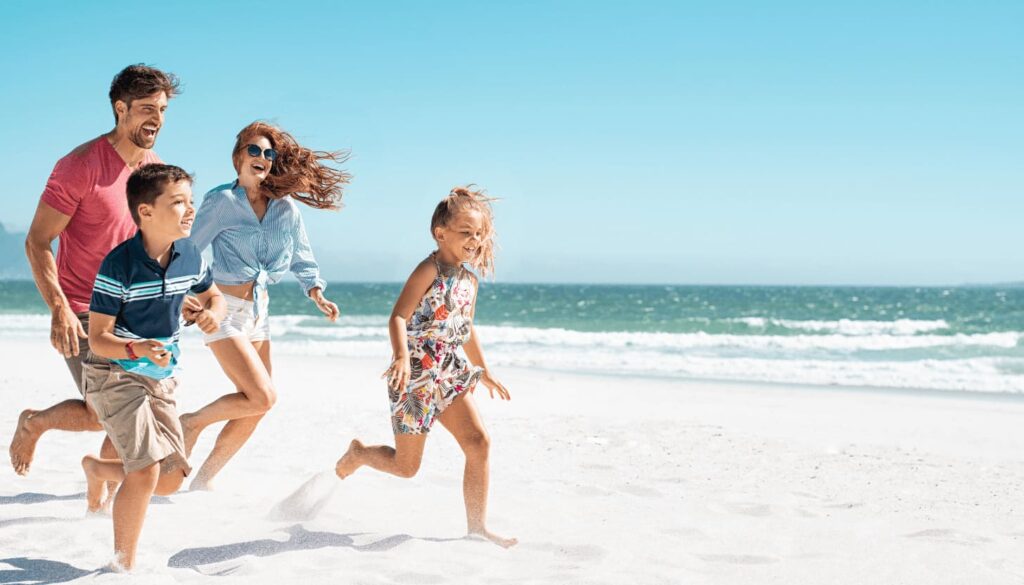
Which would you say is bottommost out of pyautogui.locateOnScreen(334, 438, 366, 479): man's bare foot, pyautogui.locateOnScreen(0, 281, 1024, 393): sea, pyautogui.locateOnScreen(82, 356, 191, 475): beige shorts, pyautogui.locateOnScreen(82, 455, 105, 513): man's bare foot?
pyautogui.locateOnScreen(0, 281, 1024, 393): sea

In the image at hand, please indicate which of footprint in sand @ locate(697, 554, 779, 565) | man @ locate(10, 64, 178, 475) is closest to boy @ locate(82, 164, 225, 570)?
man @ locate(10, 64, 178, 475)

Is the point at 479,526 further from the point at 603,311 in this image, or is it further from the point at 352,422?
the point at 603,311

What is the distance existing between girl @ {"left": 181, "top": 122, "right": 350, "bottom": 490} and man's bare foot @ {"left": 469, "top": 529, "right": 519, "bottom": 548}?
1170mm

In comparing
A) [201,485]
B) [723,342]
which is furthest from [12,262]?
[201,485]

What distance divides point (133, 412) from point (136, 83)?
4.69ft

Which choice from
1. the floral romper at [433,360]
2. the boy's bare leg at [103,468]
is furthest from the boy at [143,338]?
the floral romper at [433,360]

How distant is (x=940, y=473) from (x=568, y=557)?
12.0 ft

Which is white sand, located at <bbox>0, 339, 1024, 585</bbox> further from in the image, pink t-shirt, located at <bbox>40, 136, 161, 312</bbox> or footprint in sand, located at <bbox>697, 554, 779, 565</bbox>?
pink t-shirt, located at <bbox>40, 136, 161, 312</bbox>

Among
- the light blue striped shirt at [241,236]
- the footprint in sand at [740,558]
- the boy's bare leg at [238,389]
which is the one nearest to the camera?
the footprint in sand at [740,558]

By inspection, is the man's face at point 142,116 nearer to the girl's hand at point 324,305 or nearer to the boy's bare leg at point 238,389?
the boy's bare leg at point 238,389

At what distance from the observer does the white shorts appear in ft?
13.9

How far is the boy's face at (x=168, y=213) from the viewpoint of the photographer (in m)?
3.07

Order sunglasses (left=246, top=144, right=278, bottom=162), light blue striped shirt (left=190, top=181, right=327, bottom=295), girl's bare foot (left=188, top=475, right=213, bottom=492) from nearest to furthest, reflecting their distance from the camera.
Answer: light blue striped shirt (left=190, top=181, right=327, bottom=295) < sunglasses (left=246, top=144, right=278, bottom=162) < girl's bare foot (left=188, top=475, right=213, bottom=492)

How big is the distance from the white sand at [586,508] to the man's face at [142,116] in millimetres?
1683
